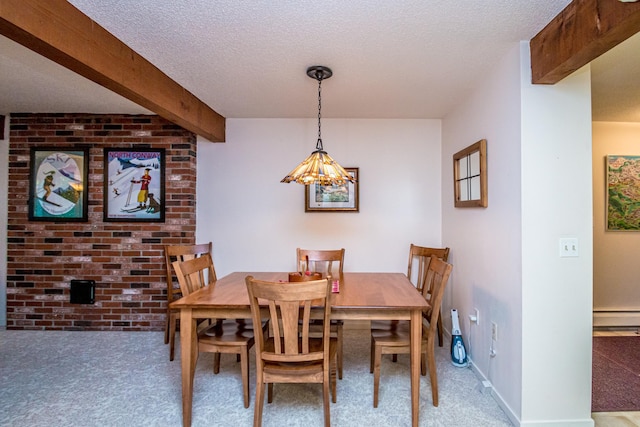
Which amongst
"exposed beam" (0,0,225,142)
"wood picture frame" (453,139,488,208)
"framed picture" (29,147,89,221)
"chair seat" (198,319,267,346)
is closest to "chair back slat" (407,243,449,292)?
"wood picture frame" (453,139,488,208)

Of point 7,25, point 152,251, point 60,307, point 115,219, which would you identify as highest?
point 7,25

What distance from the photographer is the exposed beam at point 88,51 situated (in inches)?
51.4

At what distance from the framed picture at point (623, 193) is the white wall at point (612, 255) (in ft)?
0.18

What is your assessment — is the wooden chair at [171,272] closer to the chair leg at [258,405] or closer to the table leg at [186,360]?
the table leg at [186,360]

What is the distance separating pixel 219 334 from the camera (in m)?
2.08

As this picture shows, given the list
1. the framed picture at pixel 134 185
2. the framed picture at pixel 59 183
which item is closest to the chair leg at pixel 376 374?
the framed picture at pixel 134 185

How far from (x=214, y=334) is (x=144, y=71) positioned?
1854 mm

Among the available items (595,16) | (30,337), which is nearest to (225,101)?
(595,16)

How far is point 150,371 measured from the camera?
Answer: 7.83 ft

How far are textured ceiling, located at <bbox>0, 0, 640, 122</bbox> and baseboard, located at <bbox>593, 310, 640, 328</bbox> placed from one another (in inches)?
103

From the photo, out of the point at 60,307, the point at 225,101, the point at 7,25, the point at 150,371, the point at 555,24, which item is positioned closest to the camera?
the point at 7,25

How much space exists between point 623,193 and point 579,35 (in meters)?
2.89

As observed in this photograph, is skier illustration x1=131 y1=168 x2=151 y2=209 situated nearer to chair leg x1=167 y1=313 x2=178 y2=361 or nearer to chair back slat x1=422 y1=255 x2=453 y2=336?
chair leg x1=167 y1=313 x2=178 y2=361

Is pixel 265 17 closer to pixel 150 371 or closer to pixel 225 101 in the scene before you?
pixel 225 101
